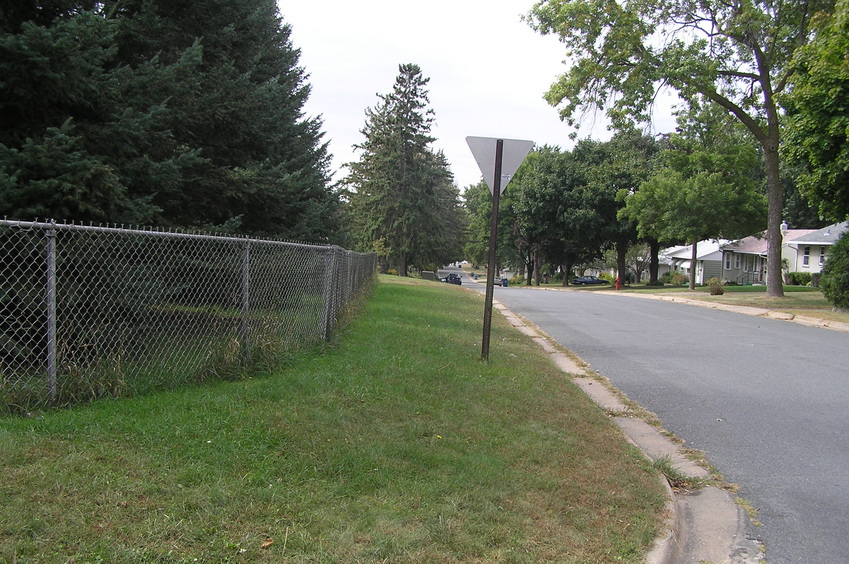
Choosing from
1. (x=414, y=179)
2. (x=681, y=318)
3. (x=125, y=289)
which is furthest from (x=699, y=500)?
(x=414, y=179)

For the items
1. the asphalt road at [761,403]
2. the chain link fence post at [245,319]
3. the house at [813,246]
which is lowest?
the asphalt road at [761,403]

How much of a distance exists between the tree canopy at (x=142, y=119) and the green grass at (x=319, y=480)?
7.62 feet

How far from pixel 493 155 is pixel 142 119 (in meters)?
4.29

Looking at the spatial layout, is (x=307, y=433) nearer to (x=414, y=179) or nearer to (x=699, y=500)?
(x=699, y=500)

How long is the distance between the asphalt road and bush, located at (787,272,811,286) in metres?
36.3

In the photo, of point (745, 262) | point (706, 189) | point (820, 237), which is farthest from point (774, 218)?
point (745, 262)

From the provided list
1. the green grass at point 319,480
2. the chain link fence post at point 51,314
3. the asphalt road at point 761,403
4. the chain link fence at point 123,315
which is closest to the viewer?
the green grass at point 319,480

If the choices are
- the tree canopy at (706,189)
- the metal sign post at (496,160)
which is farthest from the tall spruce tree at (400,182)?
the metal sign post at (496,160)

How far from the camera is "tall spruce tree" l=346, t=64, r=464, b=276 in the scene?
5147 cm

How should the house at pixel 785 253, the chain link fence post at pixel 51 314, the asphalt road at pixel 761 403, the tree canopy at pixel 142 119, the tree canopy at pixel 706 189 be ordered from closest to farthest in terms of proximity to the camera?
the asphalt road at pixel 761 403 → the chain link fence post at pixel 51 314 → the tree canopy at pixel 142 119 → the tree canopy at pixel 706 189 → the house at pixel 785 253

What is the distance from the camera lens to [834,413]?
7.16 meters

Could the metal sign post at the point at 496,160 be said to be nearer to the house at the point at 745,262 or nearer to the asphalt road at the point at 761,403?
the asphalt road at the point at 761,403

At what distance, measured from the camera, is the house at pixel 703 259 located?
60.6 meters

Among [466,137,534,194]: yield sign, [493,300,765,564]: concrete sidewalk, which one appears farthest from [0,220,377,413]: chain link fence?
[493,300,765,564]: concrete sidewalk
